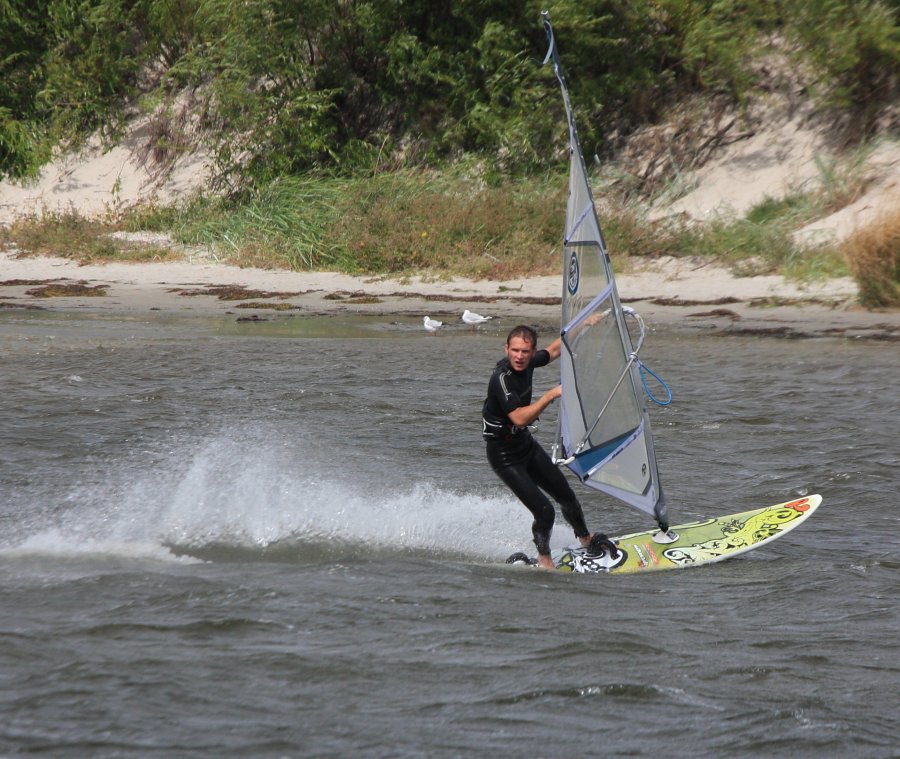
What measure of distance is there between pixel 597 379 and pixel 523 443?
615 mm

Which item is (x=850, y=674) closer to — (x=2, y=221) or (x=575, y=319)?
(x=575, y=319)

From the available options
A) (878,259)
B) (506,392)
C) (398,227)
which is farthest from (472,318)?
(506,392)

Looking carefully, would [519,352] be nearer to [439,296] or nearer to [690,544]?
[690,544]

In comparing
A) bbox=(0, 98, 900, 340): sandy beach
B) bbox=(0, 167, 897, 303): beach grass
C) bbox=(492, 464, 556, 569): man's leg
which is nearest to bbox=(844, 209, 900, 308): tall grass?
bbox=(0, 167, 897, 303): beach grass

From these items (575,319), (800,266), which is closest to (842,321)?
(800,266)

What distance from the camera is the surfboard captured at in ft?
24.8

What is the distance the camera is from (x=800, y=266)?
1778cm

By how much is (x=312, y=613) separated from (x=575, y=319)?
231 cm

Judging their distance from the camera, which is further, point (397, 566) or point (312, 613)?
point (397, 566)

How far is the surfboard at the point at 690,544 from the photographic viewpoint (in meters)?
7.56

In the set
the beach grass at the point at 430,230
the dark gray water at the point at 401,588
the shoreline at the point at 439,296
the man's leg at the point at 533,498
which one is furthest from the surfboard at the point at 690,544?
the beach grass at the point at 430,230

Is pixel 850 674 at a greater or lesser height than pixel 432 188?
lesser

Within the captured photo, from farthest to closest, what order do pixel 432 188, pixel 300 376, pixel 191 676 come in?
pixel 432 188 → pixel 300 376 → pixel 191 676

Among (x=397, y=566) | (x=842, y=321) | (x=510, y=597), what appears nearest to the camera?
(x=510, y=597)
